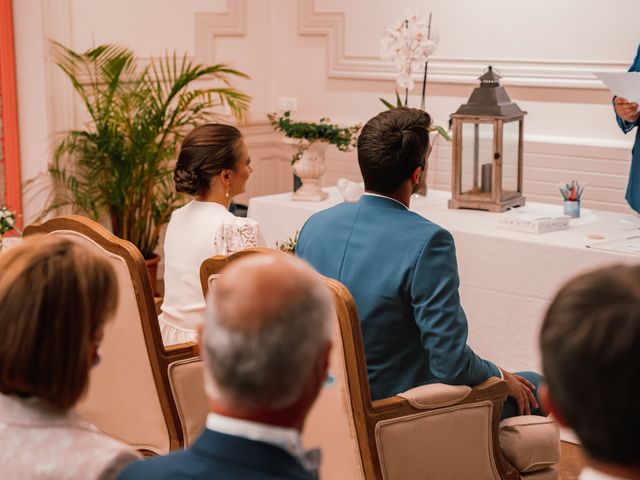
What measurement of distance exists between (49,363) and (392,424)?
1144 mm

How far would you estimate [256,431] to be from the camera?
1.21 meters

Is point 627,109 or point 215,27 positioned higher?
point 215,27

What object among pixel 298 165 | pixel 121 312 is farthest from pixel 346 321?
pixel 298 165

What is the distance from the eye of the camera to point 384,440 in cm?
228

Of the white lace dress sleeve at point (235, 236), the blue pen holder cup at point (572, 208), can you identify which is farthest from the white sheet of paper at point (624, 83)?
the white lace dress sleeve at point (235, 236)

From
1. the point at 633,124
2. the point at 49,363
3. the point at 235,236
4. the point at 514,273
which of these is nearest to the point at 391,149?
the point at 235,236

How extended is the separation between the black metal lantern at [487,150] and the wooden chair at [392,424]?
6.23 ft

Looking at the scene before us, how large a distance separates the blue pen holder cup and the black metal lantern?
250mm

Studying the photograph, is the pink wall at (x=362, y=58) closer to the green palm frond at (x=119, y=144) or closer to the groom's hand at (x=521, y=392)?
the green palm frond at (x=119, y=144)

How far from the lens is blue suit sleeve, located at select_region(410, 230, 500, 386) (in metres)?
2.32

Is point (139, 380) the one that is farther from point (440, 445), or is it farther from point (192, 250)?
point (440, 445)

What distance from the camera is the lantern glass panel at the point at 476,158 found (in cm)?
426

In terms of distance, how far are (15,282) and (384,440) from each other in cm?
119

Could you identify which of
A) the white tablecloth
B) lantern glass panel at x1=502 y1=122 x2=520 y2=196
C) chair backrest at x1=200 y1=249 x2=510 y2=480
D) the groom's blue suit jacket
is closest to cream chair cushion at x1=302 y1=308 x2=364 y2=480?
chair backrest at x1=200 y1=249 x2=510 y2=480
